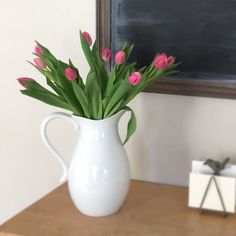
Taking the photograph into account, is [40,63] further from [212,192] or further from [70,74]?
[212,192]

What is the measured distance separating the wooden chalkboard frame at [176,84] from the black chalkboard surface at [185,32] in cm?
1

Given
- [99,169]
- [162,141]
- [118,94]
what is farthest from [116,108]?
[162,141]

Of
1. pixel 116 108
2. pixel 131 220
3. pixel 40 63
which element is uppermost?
pixel 40 63

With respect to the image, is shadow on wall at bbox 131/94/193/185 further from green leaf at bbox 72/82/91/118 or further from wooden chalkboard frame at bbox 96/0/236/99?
green leaf at bbox 72/82/91/118

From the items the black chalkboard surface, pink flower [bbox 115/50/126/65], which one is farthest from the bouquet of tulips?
the black chalkboard surface

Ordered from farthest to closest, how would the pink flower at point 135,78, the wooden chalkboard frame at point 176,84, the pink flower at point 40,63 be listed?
the wooden chalkboard frame at point 176,84 < the pink flower at point 40,63 < the pink flower at point 135,78

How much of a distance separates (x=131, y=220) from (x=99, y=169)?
147 millimetres

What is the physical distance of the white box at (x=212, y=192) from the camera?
1.15 meters

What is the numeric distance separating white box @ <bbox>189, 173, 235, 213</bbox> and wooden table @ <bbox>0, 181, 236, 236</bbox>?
0.03 metres

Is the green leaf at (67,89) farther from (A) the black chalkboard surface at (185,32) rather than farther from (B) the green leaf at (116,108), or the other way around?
(A) the black chalkboard surface at (185,32)

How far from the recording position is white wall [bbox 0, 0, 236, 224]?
136 cm

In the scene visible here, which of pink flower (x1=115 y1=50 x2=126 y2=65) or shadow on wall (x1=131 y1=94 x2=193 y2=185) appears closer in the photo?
pink flower (x1=115 y1=50 x2=126 y2=65)

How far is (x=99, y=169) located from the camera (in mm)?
1175

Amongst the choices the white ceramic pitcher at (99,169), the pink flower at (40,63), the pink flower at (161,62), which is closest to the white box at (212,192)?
the white ceramic pitcher at (99,169)
